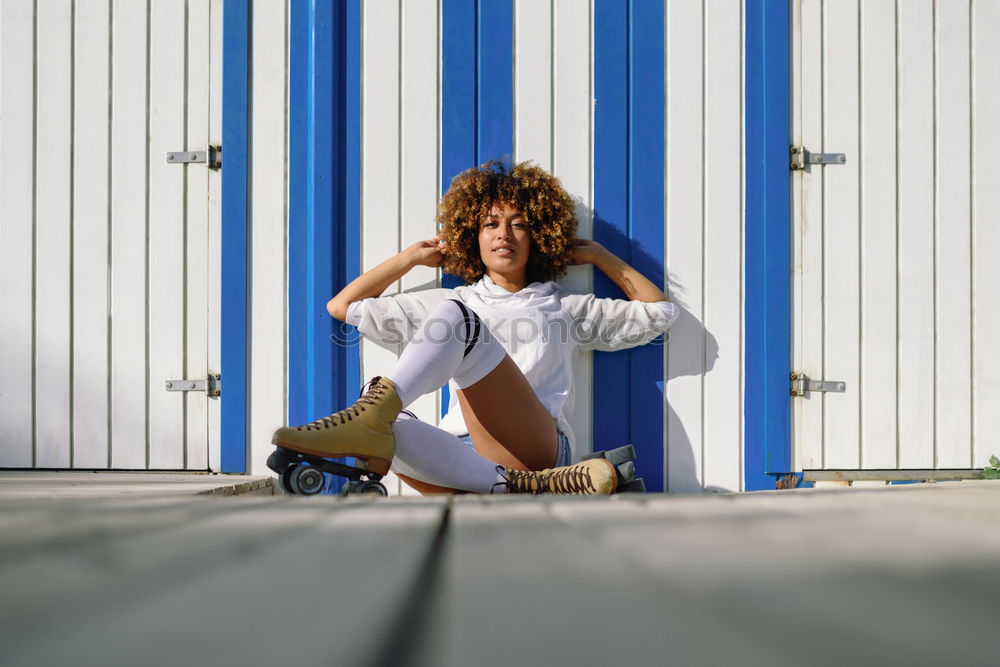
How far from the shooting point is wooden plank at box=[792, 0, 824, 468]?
6.18 feet

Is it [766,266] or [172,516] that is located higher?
[766,266]

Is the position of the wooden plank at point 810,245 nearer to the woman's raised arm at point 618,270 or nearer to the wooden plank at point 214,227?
the woman's raised arm at point 618,270

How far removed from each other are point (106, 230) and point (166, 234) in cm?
21

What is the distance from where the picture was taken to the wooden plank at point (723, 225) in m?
1.87

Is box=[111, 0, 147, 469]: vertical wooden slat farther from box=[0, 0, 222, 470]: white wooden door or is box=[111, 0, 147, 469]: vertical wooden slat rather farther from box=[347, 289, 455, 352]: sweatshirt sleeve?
box=[347, 289, 455, 352]: sweatshirt sleeve

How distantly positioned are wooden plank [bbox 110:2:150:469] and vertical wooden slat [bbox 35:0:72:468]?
16 cm

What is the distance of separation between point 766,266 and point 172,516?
1.95m

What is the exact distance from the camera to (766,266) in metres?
1.88

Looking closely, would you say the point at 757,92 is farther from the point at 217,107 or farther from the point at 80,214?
the point at 80,214

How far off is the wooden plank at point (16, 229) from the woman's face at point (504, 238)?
1.56 m

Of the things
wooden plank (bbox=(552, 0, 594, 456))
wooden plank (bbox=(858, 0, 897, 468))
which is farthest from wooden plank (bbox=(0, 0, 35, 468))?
wooden plank (bbox=(858, 0, 897, 468))

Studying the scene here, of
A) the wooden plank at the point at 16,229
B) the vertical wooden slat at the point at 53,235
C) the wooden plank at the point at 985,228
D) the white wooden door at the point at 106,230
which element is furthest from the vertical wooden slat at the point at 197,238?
the wooden plank at the point at 985,228

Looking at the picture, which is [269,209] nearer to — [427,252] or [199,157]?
[199,157]

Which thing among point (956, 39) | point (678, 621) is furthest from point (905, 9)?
point (678, 621)
